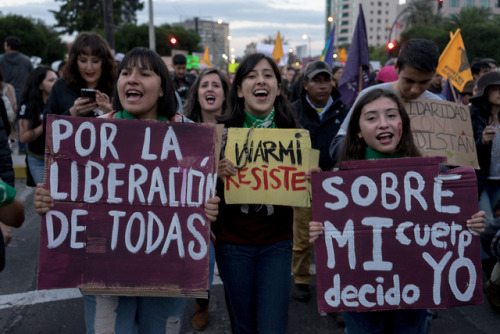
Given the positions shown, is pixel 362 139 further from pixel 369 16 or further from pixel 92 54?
pixel 369 16

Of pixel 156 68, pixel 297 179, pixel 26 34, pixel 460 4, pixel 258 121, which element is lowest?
pixel 297 179

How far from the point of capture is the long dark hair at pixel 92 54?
3466mm

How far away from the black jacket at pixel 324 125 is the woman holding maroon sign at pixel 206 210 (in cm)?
Answer: 181

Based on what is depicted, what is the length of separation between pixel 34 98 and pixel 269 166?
10.6ft

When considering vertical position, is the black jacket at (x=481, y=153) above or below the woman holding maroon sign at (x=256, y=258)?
above

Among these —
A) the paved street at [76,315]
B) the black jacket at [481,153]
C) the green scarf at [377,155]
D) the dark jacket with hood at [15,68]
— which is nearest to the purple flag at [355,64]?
the black jacket at [481,153]

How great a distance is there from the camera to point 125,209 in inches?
81.5

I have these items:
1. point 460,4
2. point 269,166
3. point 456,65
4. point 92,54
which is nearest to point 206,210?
point 269,166

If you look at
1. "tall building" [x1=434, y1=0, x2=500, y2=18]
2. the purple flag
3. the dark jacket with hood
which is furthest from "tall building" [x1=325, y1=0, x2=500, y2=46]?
the purple flag

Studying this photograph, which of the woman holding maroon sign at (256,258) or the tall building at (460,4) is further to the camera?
the tall building at (460,4)

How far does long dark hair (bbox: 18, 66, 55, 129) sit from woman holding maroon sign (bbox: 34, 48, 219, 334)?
2491mm

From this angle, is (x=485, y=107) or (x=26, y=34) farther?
(x=26, y=34)

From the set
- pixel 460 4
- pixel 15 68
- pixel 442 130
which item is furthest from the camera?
pixel 460 4

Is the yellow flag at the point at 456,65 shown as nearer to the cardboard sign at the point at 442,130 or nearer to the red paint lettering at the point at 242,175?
the cardboard sign at the point at 442,130
